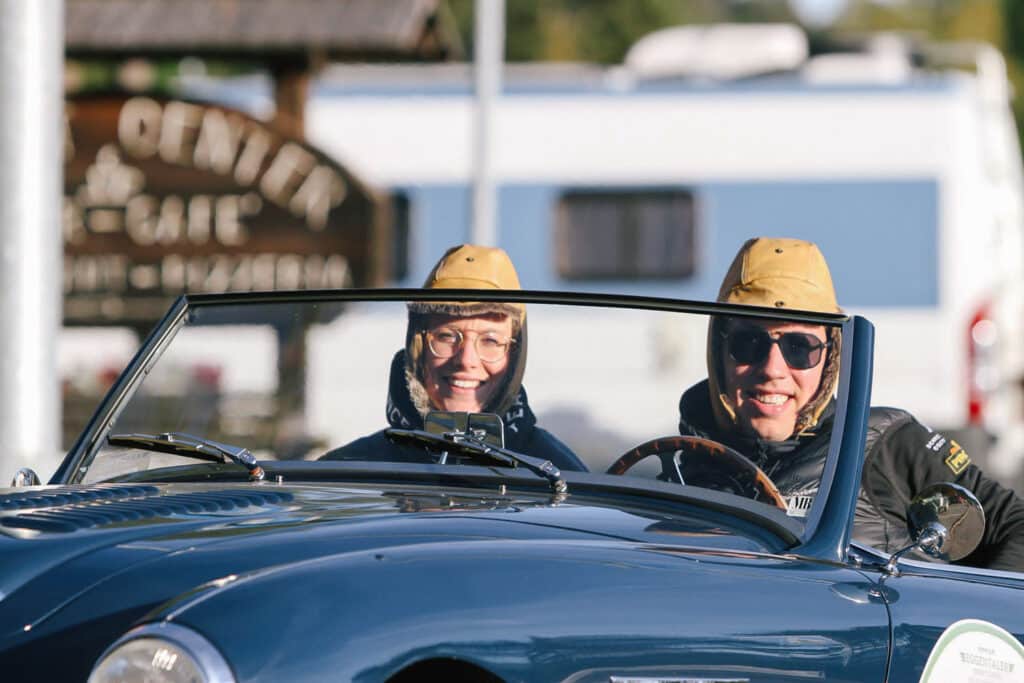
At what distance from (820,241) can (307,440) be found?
39.8 feet

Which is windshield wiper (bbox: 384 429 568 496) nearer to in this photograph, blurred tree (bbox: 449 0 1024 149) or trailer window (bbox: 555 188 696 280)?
trailer window (bbox: 555 188 696 280)

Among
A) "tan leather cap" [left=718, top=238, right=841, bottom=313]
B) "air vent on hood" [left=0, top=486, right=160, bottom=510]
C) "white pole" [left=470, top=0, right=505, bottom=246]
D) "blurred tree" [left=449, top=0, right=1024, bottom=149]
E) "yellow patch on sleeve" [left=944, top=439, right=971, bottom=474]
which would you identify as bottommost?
"air vent on hood" [left=0, top=486, right=160, bottom=510]

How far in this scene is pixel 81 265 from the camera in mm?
16984

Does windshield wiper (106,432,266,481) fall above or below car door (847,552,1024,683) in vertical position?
above

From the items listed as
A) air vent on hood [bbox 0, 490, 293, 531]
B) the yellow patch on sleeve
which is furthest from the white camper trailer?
air vent on hood [bbox 0, 490, 293, 531]

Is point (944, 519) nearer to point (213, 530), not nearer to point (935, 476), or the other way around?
point (935, 476)

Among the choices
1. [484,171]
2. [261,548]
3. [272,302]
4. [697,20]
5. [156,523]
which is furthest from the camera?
[697,20]

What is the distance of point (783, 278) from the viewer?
15.5 ft

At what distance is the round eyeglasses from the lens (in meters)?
3.99

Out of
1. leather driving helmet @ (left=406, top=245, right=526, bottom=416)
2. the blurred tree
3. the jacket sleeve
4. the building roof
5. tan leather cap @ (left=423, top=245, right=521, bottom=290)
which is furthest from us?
the blurred tree

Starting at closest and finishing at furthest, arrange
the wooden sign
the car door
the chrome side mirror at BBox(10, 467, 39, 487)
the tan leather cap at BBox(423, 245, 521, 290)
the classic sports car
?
1. the classic sports car
2. the car door
3. the chrome side mirror at BBox(10, 467, 39, 487)
4. the tan leather cap at BBox(423, 245, 521, 290)
5. the wooden sign

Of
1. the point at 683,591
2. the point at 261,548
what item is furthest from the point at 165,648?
the point at 683,591

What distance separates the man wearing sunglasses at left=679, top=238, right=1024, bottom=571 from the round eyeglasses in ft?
1.27

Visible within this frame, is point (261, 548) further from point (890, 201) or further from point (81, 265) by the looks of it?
point (81, 265)
